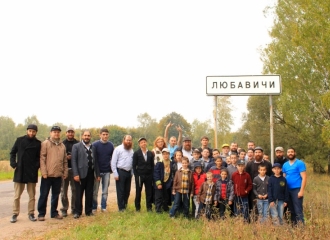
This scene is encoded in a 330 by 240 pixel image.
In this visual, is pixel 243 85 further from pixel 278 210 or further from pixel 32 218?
pixel 32 218

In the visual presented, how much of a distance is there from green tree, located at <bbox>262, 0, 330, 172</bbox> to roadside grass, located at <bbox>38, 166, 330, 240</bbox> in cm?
895

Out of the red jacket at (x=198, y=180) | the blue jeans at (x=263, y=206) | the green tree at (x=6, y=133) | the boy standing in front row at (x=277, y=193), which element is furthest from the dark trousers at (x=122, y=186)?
the green tree at (x=6, y=133)

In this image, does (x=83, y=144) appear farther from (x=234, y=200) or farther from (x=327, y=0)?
(x=327, y=0)

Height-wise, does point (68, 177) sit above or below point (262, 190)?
above

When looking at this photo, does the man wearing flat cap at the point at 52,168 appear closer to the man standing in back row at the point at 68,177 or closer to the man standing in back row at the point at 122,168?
the man standing in back row at the point at 68,177

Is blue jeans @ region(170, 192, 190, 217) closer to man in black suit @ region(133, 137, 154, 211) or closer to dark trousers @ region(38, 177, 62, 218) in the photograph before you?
man in black suit @ region(133, 137, 154, 211)

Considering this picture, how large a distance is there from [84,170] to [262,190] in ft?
13.0

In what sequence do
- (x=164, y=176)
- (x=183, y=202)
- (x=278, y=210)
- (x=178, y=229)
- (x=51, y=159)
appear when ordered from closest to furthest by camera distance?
(x=178, y=229) → (x=278, y=210) → (x=51, y=159) → (x=183, y=202) → (x=164, y=176)

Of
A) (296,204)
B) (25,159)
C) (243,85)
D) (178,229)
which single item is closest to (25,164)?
(25,159)

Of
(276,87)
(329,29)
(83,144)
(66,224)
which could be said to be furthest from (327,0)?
(66,224)

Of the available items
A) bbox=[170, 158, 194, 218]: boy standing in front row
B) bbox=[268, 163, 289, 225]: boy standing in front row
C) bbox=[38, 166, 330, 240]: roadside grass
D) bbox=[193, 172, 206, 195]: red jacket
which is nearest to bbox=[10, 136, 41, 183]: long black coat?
bbox=[38, 166, 330, 240]: roadside grass

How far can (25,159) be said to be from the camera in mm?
7820

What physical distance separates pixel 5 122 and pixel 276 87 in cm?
7340

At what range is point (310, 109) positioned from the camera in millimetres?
19469
